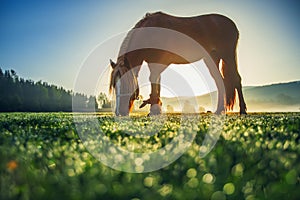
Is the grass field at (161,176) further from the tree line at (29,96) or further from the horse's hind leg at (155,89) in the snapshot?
the tree line at (29,96)

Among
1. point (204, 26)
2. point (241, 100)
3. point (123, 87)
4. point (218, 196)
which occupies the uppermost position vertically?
point (204, 26)

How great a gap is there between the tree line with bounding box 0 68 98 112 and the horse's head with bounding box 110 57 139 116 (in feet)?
40.4

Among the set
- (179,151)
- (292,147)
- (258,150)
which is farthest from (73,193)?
(292,147)

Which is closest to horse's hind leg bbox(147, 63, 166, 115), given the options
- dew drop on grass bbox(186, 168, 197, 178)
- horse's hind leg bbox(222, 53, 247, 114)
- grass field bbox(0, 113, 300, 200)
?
horse's hind leg bbox(222, 53, 247, 114)

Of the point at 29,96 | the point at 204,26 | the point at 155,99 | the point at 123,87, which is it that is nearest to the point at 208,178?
the point at 123,87

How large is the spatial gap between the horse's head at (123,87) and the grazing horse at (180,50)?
3 cm

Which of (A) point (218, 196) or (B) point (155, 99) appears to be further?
(B) point (155, 99)

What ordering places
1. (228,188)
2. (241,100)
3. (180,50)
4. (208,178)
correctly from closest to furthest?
1. (228,188)
2. (208,178)
3. (241,100)
4. (180,50)

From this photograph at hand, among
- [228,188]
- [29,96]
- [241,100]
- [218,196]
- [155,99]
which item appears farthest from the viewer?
[29,96]

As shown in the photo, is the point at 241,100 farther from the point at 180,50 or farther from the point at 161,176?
the point at 161,176

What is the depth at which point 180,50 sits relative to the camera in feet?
35.5

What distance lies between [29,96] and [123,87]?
716 inches

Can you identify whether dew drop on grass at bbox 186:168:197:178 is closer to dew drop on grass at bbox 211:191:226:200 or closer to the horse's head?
dew drop on grass at bbox 211:191:226:200

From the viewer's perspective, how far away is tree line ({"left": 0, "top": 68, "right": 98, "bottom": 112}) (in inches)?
832
